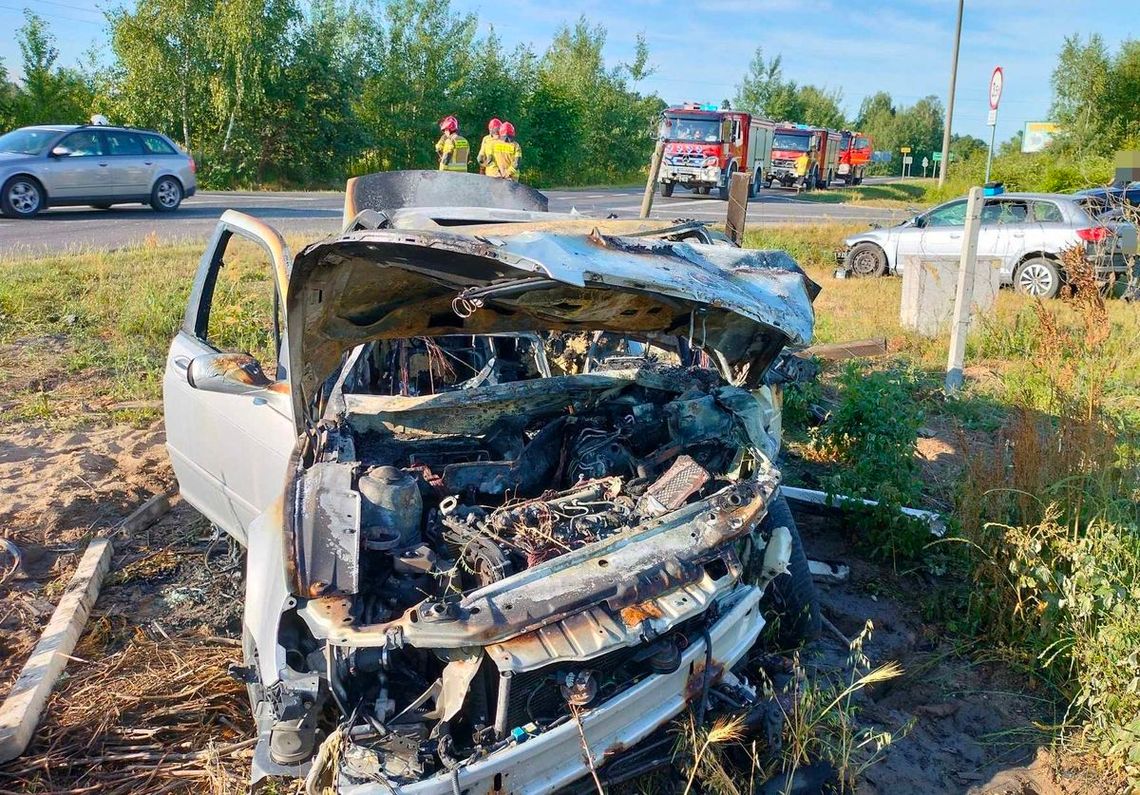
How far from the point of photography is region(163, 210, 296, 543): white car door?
11.4 ft

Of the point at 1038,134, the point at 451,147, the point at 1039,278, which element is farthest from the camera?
the point at 1038,134

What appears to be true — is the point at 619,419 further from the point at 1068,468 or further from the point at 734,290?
the point at 1068,468

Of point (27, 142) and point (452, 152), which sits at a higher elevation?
point (27, 142)

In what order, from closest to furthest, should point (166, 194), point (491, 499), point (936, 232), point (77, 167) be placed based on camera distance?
point (491, 499) → point (936, 232) → point (77, 167) → point (166, 194)

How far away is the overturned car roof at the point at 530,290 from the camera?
103 inches

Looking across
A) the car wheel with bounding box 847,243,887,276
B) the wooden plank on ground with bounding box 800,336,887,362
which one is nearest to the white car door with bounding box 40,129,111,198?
the car wheel with bounding box 847,243,887,276

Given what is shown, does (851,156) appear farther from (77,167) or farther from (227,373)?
(227,373)

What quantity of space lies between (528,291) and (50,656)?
2380 mm

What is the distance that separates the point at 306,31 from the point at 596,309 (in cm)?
2747

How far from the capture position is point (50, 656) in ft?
11.0

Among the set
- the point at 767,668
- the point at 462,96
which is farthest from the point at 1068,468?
the point at 462,96

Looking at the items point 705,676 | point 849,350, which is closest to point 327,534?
point 705,676

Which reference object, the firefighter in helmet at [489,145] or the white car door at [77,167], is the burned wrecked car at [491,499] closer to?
the firefighter in helmet at [489,145]

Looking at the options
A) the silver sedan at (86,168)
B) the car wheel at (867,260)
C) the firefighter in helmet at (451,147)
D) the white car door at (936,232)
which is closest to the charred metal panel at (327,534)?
the firefighter in helmet at (451,147)
